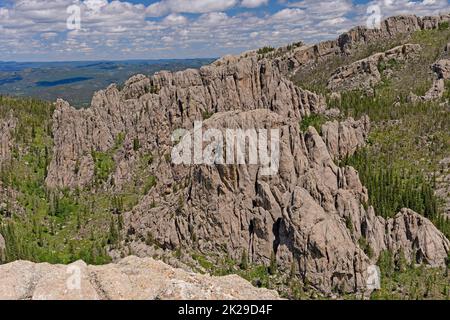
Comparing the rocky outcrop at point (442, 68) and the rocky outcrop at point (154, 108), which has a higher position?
the rocky outcrop at point (442, 68)

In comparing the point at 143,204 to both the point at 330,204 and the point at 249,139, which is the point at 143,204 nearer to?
the point at 249,139

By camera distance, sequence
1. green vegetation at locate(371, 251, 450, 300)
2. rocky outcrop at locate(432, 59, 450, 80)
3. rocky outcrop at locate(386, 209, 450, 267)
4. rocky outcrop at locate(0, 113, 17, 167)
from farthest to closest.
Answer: rocky outcrop at locate(432, 59, 450, 80), rocky outcrop at locate(0, 113, 17, 167), rocky outcrop at locate(386, 209, 450, 267), green vegetation at locate(371, 251, 450, 300)

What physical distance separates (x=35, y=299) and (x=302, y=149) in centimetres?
6981

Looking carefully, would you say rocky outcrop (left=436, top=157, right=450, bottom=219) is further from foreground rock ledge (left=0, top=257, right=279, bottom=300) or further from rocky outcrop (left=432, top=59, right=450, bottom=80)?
rocky outcrop (left=432, top=59, right=450, bottom=80)

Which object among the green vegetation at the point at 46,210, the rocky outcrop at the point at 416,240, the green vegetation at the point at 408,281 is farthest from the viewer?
the green vegetation at the point at 46,210

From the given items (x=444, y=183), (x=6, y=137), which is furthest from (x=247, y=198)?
(x=6, y=137)

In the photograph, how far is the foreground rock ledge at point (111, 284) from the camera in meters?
21.8

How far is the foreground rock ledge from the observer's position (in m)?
21.8

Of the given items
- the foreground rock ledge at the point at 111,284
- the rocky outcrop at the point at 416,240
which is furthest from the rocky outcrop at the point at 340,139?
the foreground rock ledge at the point at 111,284

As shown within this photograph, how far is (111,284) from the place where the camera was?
897 inches

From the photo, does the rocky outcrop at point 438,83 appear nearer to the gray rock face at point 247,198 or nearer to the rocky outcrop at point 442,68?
the rocky outcrop at point 442,68

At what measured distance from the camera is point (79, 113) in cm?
12325

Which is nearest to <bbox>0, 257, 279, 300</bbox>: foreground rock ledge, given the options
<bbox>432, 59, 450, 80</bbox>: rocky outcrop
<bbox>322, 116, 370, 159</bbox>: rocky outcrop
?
<bbox>322, 116, 370, 159</bbox>: rocky outcrop

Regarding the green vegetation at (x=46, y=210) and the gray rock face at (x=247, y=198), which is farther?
the green vegetation at (x=46, y=210)
